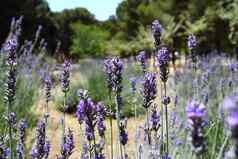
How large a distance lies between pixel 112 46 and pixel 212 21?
9206 mm

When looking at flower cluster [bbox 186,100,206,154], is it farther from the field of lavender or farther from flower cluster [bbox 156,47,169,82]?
flower cluster [bbox 156,47,169,82]

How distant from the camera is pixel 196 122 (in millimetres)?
1270

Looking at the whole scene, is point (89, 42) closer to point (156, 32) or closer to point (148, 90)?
point (156, 32)

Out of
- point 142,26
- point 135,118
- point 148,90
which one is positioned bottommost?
point 135,118

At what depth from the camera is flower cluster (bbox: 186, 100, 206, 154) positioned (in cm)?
127

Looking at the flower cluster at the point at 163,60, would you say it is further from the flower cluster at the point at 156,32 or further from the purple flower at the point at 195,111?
the purple flower at the point at 195,111

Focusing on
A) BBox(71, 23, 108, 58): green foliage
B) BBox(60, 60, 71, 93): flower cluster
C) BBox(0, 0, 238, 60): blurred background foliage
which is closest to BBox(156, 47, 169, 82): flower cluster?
BBox(60, 60, 71, 93): flower cluster

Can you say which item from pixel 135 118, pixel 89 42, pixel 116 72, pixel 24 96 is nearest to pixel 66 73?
pixel 116 72

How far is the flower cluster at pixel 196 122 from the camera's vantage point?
49.9 inches

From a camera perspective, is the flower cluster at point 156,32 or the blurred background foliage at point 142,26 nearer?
the flower cluster at point 156,32

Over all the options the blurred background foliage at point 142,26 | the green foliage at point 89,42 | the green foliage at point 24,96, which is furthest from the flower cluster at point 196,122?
the green foliage at point 89,42

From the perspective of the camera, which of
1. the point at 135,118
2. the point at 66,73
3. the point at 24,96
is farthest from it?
the point at 24,96

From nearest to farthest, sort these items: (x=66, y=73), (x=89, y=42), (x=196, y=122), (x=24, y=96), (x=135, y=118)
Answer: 1. (x=196, y=122)
2. (x=66, y=73)
3. (x=135, y=118)
4. (x=24, y=96)
5. (x=89, y=42)

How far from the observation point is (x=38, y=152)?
95.1 inches
